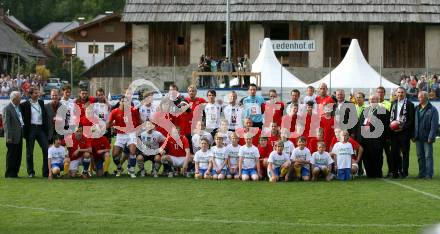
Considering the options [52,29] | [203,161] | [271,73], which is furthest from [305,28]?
[52,29]

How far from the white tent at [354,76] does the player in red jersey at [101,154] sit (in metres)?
20.4

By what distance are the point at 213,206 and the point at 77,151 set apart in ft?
16.2

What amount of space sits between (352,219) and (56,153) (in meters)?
7.09

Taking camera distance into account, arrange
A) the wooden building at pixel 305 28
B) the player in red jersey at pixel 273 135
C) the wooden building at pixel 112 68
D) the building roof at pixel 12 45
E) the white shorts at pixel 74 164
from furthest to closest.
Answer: the building roof at pixel 12 45 → the wooden building at pixel 112 68 → the wooden building at pixel 305 28 → the player in red jersey at pixel 273 135 → the white shorts at pixel 74 164

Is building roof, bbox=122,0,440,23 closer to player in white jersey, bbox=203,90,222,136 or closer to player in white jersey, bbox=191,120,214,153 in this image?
player in white jersey, bbox=203,90,222,136

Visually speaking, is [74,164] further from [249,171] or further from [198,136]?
[249,171]

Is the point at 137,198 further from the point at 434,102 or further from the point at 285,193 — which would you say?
the point at 434,102

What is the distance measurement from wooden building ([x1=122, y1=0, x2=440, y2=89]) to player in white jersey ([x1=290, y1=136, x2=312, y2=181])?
33950 millimetres

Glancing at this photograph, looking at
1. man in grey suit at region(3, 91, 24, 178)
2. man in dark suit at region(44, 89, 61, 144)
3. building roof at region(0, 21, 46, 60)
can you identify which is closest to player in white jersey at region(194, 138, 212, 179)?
man in dark suit at region(44, 89, 61, 144)

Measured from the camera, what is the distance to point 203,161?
18.6 m

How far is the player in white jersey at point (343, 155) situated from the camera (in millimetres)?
18297

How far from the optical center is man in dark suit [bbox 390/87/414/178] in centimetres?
1881

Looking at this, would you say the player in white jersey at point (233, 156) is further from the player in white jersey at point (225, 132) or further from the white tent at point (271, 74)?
the white tent at point (271, 74)

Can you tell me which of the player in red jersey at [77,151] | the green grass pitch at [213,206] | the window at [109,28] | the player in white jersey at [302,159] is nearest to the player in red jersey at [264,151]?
the player in white jersey at [302,159]
